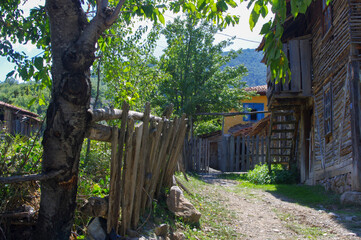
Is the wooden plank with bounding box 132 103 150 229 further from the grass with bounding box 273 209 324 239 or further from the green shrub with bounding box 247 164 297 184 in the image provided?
the green shrub with bounding box 247 164 297 184

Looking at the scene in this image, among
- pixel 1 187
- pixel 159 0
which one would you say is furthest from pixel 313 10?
pixel 1 187

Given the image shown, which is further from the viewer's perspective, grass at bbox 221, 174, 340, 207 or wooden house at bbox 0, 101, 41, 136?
grass at bbox 221, 174, 340, 207

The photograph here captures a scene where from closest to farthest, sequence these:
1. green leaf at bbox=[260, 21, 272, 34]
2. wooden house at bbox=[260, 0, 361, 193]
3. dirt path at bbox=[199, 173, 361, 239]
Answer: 1. green leaf at bbox=[260, 21, 272, 34]
2. dirt path at bbox=[199, 173, 361, 239]
3. wooden house at bbox=[260, 0, 361, 193]

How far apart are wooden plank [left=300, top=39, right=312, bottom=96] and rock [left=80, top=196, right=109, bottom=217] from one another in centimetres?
882

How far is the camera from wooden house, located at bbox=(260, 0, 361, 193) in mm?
8164

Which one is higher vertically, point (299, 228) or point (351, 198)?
point (351, 198)

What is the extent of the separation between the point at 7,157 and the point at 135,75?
14.9ft

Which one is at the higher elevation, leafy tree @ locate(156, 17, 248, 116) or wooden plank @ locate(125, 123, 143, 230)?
leafy tree @ locate(156, 17, 248, 116)

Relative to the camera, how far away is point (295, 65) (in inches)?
447

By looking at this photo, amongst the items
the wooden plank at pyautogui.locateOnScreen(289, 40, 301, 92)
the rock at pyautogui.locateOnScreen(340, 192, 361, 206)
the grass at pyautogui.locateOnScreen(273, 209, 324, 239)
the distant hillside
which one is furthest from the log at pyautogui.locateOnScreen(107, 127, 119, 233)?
the distant hillside

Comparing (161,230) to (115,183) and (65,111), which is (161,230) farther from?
(65,111)

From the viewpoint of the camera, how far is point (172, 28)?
1983 centimetres

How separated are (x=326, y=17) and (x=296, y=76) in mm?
1860

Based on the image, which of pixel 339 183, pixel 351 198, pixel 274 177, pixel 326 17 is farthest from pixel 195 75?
pixel 351 198
